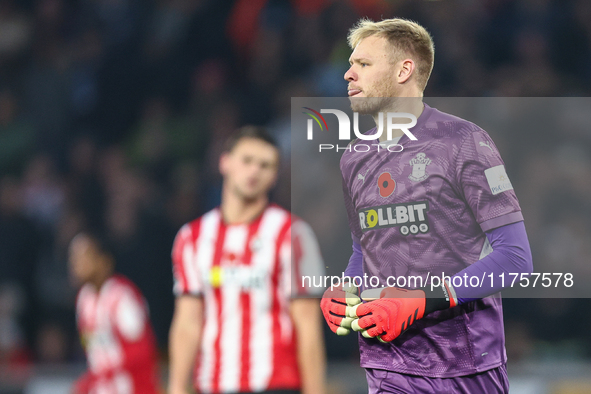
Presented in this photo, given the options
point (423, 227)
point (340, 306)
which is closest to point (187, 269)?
point (340, 306)

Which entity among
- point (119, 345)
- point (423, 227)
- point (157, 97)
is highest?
point (157, 97)

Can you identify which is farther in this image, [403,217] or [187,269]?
[187,269]

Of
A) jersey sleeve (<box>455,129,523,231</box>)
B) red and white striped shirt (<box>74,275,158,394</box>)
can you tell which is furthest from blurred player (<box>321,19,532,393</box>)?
red and white striped shirt (<box>74,275,158,394</box>)

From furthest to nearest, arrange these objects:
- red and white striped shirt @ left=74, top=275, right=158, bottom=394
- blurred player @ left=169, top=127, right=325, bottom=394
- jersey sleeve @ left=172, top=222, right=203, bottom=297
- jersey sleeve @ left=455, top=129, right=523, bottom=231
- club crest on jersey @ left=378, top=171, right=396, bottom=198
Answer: red and white striped shirt @ left=74, top=275, right=158, bottom=394 < jersey sleeve @ left=172, top=222, right=203, bottom=297 < blurred player @ left=169, top=127, right=325, bottom=394 < club crest on jersey @ left=378, top=171, right=396, bottom=198 < jersey sleeve @ left=455, top=129, right=523, bottom=231

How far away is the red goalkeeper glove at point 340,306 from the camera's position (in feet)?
6.36

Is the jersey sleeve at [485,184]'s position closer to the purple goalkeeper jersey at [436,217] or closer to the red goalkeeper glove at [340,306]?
the purple goalkeeper jersey at [436,217]

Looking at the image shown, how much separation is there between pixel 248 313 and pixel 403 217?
2.37m

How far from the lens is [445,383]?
205 centimetres

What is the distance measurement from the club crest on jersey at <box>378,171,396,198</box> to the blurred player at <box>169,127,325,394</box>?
205cm

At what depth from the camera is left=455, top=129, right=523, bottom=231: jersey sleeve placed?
6.09ft

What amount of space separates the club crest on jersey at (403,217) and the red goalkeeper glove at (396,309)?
Answer: 0.51 ft

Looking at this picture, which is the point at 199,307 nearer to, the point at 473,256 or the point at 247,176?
the point at 247,176

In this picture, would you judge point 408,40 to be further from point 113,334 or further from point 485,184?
point 113,334

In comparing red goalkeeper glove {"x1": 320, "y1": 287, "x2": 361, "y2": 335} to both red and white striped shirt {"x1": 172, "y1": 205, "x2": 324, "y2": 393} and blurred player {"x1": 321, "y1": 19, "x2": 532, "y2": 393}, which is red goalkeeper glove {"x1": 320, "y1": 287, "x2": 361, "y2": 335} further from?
red and white striped shirt {"x1": 172, "y1": 205, "x2": 324, "y2": 393}
